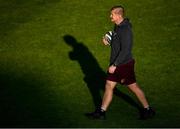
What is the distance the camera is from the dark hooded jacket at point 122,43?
37.6ft

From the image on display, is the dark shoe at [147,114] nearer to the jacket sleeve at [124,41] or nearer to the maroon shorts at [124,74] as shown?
the maroon shorts at [124,74]

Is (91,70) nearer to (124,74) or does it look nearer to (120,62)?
(124,74)

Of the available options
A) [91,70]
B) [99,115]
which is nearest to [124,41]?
[99,115]

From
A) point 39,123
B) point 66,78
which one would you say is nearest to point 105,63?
point 66,78

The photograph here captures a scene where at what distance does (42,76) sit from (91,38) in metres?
3.22

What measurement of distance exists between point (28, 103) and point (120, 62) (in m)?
2.53

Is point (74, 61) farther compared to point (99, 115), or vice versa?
point (74, 61)

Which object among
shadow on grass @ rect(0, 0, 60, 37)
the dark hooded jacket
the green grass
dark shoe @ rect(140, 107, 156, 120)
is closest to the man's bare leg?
the green grass

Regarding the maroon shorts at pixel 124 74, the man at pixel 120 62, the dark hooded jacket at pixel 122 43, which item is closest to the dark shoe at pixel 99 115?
the man at pixel 120 62

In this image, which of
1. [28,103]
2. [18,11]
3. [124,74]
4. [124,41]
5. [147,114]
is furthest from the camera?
[18,11]

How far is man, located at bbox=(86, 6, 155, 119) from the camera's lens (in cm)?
1148

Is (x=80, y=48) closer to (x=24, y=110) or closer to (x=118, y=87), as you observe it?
(x=118, y=87)

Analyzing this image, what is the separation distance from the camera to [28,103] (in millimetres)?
13031

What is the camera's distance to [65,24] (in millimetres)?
18750
